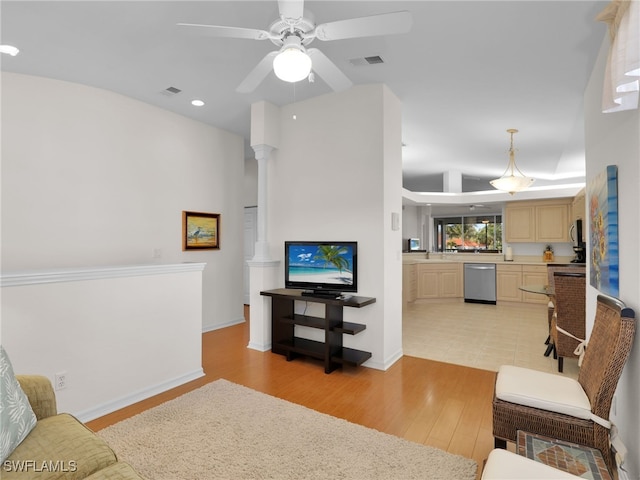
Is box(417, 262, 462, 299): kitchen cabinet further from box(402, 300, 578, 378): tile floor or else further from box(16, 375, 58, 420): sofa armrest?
box(16, 375, 58, 420): sofa armrest

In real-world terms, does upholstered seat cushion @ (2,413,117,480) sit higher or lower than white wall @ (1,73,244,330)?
lower

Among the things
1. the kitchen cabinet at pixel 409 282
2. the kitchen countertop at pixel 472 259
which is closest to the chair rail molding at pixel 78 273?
the kitchen cabinet at pixel 409 282

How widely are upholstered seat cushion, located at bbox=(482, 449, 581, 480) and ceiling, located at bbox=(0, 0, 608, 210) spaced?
263cm

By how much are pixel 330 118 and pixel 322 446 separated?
3197 mm

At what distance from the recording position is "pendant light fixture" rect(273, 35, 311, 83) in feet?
6.45

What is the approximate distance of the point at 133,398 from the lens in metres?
2.88

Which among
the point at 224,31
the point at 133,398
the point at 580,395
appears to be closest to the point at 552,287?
the point at 580,395

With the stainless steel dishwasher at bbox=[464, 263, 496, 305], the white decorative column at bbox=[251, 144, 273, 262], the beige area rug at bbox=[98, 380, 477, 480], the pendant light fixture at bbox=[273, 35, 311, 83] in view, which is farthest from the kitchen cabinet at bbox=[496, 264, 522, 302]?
the pendant light fixture at bbox=[273, 35, 311, 83]

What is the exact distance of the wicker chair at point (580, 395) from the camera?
5.43ft

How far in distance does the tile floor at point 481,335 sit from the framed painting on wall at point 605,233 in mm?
1587

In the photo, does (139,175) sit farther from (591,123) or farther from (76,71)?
(591,123)

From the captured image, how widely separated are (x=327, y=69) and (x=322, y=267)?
208cm

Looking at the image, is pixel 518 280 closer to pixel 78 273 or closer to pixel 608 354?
pixel 608 354

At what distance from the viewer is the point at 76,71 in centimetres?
349
